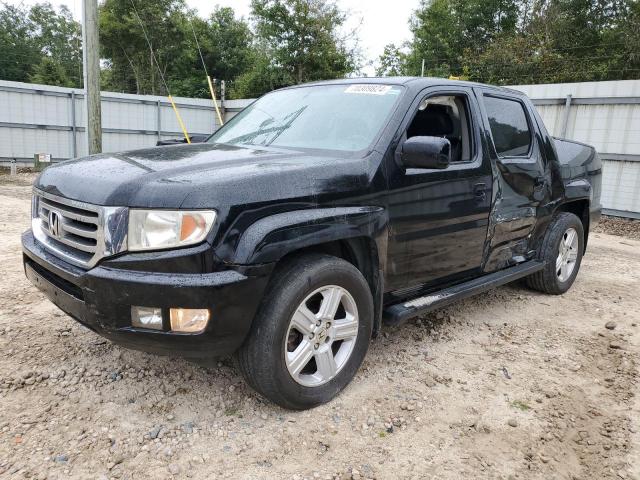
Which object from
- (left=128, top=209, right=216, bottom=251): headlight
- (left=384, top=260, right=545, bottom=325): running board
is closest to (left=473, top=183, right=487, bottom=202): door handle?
(left=384, top=260, right=545, bottom=325): running board

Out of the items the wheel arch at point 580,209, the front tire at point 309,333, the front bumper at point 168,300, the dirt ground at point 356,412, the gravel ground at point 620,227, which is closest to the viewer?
the front bumper at point 168,300

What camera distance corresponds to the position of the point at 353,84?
362 centimetres

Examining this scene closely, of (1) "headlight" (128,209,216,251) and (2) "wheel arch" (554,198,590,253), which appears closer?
(1) "headlight" (128,209,216,251)

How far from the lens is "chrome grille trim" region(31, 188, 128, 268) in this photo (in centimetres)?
233

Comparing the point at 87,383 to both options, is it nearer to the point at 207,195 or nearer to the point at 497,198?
the point at 207,195

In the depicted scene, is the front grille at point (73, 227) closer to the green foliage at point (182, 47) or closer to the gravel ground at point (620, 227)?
the gravel ground at point (620, 227)

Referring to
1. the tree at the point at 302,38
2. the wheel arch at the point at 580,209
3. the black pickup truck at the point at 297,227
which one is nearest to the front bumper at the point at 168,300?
the black pickup truck at the point at 297,227

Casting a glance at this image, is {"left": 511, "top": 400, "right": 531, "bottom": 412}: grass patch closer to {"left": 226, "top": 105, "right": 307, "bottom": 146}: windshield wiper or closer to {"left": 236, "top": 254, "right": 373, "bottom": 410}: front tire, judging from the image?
{"left": 236, "top": 254, "right": 373, "bottom": 410}: front tire

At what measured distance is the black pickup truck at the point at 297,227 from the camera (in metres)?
2.32

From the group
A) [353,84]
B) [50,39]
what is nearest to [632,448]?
[353,84]

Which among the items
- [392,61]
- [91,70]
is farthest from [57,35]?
[91,70]

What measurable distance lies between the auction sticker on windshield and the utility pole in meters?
6.90

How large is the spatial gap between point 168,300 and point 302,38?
21834 millimetres

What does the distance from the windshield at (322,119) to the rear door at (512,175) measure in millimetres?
1022
